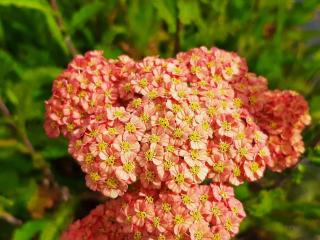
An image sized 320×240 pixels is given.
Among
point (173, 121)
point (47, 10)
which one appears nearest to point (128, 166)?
point (173, 121)

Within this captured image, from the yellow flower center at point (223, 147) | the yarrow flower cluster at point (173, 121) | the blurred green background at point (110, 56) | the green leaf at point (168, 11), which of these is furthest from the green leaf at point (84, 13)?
the yellow flower center at point (223, 147)

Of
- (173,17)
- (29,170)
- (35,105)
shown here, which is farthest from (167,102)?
(29,170)

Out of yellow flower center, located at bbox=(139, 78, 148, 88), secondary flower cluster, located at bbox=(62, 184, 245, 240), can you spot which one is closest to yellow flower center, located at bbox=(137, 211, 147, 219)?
secondary flower cluster, located at bbox=(62, 184, 245, 240)

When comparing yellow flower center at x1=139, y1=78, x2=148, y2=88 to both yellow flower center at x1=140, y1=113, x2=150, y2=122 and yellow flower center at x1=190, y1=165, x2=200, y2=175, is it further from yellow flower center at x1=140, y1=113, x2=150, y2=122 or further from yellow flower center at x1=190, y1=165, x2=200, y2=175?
yellow flower center at x1=190, y1=165, x2=200, y2=175

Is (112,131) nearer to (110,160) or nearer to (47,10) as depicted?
(110,160)

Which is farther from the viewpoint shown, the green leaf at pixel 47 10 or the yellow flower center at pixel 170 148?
the green leaf at pixel 47 10

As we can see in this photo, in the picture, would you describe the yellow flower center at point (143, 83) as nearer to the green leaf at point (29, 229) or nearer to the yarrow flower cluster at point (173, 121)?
the yarrow flower cluster at point (173, 121)
